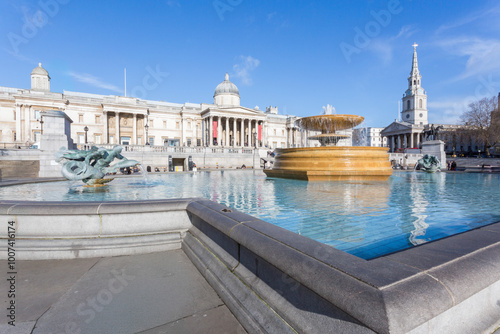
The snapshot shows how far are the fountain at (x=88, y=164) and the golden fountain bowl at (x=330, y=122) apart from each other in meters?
10.7

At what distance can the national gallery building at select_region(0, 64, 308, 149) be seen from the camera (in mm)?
48844

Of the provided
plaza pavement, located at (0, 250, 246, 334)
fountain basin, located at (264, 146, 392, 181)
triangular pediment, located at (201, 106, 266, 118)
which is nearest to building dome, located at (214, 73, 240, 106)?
triangular pediment, located at (201, 106, 266, 118)

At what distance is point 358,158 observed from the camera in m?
12.1

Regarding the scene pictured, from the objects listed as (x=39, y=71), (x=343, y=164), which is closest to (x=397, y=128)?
(x=343, y=164)

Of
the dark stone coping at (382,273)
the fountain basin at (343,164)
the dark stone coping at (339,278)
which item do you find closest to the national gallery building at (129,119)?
the fountain basin at (343,164)

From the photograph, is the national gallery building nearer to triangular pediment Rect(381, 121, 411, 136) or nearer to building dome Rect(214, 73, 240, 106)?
building dome Rect(214, 73, 240, 106)

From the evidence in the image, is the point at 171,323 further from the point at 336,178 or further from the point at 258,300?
the point at 336,178

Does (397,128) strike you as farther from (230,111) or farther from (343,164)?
(343,164)

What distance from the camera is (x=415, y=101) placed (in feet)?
324

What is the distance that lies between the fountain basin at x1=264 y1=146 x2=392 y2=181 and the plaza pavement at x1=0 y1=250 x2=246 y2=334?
9.40 m

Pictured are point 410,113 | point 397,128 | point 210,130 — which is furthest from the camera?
point 410,113

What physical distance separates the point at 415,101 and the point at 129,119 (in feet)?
322

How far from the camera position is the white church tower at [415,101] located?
98.9 metres

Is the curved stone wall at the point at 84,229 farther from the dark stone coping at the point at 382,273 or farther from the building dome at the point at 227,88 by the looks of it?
the building dome at the point at 227,88
